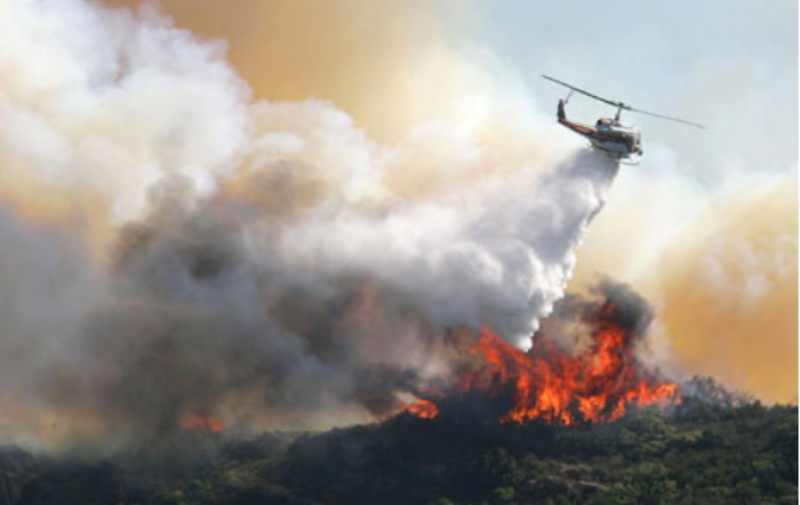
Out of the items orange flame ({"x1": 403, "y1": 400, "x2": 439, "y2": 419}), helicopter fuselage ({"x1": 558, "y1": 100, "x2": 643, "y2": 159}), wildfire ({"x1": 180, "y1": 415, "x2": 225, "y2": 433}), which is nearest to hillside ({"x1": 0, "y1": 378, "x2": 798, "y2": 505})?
orange flame ({"x1": 403, "y1": 400, "x2": 439, "y2": 419})

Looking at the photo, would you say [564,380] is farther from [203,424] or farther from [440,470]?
[203,424]

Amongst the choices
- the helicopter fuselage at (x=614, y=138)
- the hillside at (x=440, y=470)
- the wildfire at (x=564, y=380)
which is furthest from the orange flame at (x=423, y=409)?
the helicopter fuselage at (x=614, y=138)

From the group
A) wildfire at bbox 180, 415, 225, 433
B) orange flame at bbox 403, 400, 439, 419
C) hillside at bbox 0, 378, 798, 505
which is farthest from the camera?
wildfire at bbox 180, 415, 225, 433

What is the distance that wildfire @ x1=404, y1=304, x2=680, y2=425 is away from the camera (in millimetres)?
144875

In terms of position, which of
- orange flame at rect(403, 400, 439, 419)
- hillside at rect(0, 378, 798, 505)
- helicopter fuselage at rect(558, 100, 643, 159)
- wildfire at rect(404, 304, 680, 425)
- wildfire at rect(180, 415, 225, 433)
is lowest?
hillside at rect(0, 378, 798, 505)

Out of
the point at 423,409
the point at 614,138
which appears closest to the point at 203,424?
the point at 423,409

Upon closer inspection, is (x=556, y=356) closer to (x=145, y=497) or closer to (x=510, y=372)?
(x=510, y=372)

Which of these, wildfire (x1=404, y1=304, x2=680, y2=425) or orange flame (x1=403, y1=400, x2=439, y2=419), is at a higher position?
wildfire (x1=404, y1=304, x2=680, y2=425)

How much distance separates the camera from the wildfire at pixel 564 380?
144875 mm

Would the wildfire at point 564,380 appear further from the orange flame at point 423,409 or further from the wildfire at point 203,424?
the wildfire at point 203,424

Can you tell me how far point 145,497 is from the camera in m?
138

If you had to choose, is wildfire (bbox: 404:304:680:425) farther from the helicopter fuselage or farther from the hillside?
the helicopter fuselage

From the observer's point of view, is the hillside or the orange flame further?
the orange flame

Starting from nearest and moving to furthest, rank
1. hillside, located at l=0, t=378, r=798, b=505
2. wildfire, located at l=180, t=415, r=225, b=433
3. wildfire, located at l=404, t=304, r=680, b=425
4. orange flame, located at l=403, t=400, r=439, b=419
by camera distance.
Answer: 1. hillside, located at l=0, t=378, r=798, b=505
2. orange flame, located at l=403, t=400, r=439, b=419
3. wildfire, located at l=404, t=304, r=680, b=425
4. wildfire, located at l=180, t=415, r=225, b=433
